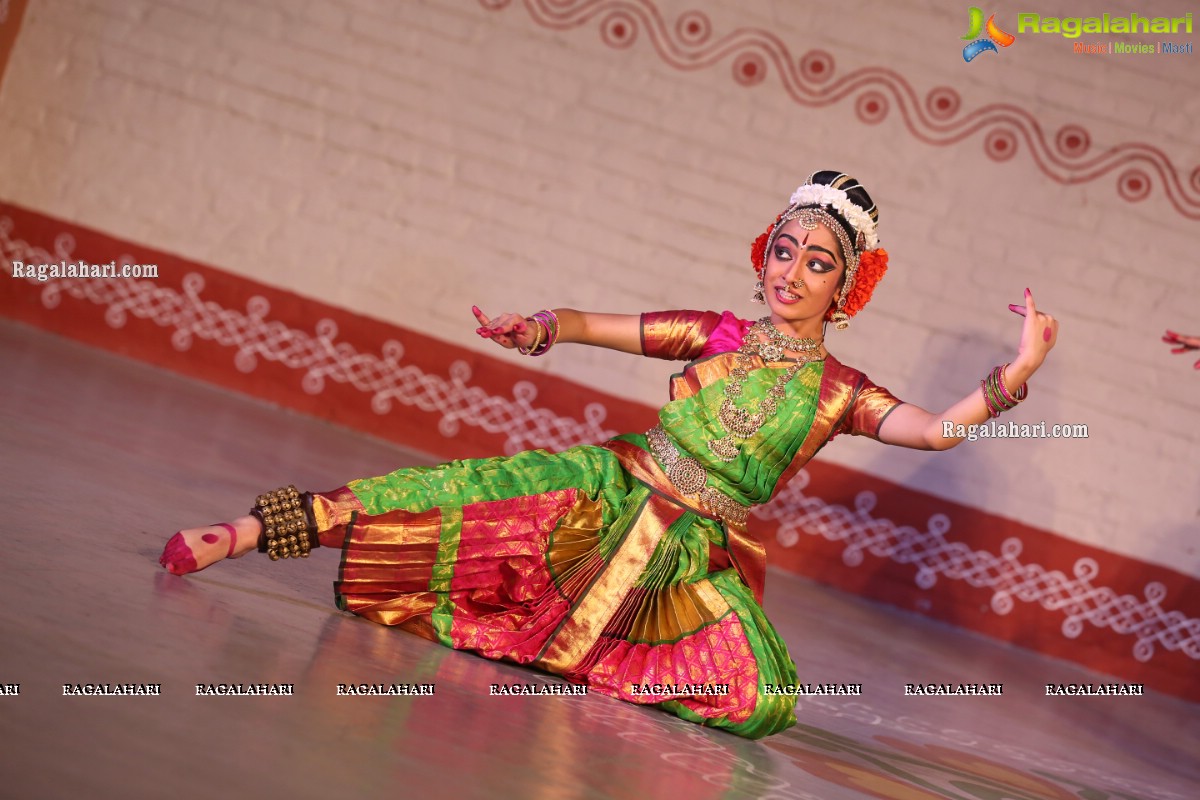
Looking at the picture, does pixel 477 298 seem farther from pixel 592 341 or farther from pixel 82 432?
pixel 592 341

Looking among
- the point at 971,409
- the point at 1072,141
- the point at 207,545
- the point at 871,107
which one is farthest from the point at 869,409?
the point at 1072,141

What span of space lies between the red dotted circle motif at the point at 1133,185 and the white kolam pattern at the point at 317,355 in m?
2.29

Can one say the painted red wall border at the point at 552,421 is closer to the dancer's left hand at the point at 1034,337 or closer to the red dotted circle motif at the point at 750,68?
the red dotted circle motif at the point at 750,68

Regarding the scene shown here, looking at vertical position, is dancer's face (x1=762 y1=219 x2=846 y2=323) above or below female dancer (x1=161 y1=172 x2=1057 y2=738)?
above

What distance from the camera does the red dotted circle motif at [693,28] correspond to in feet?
18.1

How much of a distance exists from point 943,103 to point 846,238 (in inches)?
109

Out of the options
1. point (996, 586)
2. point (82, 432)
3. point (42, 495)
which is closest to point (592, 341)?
point (42, 495)

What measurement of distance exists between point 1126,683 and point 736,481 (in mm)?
3227

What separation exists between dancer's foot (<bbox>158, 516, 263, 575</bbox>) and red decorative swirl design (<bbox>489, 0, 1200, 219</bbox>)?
3573 millimetres

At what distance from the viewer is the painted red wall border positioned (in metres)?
5.34

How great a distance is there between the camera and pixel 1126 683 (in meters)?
5.30

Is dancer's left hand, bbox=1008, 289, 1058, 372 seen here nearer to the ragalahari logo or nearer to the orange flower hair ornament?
the orange flower hair ornament

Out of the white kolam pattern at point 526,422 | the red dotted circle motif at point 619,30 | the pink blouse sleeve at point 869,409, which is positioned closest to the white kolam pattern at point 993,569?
the white kolam pattern at point 526,422

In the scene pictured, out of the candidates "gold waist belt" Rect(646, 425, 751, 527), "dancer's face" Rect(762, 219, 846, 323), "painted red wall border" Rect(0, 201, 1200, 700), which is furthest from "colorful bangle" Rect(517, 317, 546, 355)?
"painted red wall border" Rect(0, 201, 1200, 700)
